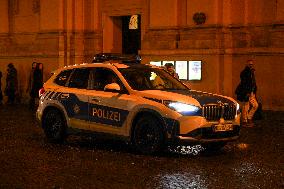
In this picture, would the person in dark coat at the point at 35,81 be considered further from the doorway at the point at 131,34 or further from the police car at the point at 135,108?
the police car at the point at 135,108

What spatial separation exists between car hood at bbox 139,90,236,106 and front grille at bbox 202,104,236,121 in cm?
8

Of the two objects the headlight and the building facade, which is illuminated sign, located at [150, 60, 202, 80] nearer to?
the building facade

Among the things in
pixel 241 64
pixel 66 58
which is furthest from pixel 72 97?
pixel 66 58

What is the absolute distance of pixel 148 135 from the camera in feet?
35.5

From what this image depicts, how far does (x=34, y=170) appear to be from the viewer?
368 inches

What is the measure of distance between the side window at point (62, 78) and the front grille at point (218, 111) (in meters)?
3.42

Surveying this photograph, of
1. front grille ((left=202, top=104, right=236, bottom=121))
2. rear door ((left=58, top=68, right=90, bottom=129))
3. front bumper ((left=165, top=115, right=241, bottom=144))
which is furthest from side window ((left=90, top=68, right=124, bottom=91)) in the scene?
front grille ((left=202, top=104, right=236, bottom=121))

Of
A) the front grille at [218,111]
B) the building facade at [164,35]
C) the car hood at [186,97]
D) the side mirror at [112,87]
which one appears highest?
the building facade at [164,35]

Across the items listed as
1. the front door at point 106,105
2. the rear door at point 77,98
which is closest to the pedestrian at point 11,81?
the rear door at point 77,98

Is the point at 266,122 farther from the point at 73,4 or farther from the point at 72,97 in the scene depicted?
the point at 73,4

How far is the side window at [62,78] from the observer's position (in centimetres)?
1275

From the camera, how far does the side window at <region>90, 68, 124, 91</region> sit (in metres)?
11.8

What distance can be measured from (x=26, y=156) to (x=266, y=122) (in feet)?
25.6

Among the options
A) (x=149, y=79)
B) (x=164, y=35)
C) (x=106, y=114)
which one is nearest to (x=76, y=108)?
(x=106, y=114)
